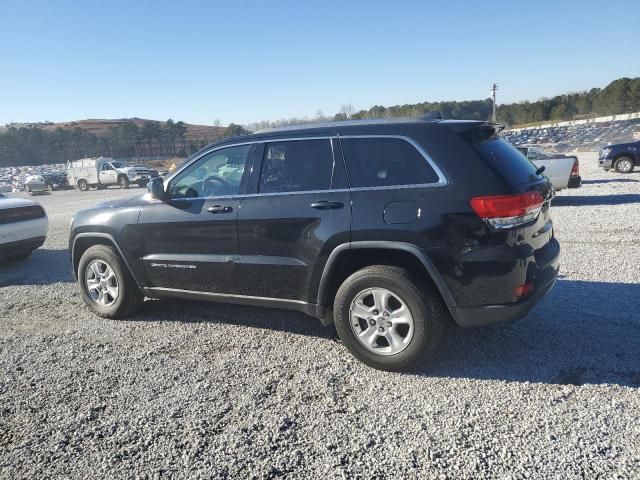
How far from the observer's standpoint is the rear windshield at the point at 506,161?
128 inches

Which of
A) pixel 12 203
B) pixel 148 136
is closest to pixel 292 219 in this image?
pixel 12 203

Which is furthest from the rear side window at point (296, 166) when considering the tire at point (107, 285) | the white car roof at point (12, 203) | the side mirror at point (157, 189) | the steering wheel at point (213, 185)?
the white car roof at point (12, 203)

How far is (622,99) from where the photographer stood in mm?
73812

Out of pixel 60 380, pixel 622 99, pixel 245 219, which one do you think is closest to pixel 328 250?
pixel 245 219

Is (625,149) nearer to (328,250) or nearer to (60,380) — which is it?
(328,250)

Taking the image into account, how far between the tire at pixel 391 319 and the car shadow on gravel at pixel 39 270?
5.06 m

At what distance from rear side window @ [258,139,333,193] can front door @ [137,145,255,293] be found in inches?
8.5

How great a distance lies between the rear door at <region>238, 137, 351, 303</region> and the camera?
3.56 m

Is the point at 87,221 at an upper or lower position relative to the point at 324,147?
lower

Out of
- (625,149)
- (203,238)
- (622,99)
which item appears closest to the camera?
(203,238)

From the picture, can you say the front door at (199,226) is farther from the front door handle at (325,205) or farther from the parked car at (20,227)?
the parked car at (20,227)

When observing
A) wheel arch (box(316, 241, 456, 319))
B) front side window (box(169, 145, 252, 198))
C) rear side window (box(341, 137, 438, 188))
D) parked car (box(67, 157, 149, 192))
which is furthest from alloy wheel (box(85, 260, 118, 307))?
parked car (box(67, 157, 149, 192))

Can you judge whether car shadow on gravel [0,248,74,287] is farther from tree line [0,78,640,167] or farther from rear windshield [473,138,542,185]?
tree line [0,78,640,167]

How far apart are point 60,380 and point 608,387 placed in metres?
4.04
